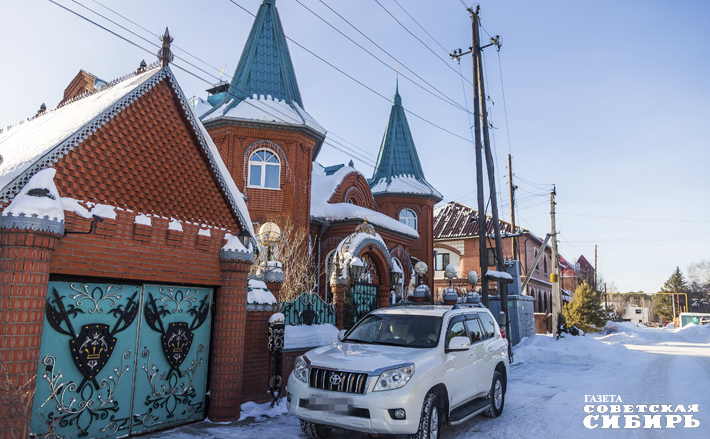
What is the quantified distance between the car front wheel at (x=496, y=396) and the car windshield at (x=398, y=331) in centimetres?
179

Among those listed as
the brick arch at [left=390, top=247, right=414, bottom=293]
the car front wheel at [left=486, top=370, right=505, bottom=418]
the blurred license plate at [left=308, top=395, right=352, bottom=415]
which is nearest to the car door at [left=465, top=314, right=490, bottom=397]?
the car front wheel at [left=486, top=370, right=505, bottom=418]

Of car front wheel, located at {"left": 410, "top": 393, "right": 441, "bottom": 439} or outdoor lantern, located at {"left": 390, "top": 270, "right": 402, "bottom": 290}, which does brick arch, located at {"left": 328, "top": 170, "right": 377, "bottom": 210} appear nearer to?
outdoor lantern, located at {"left": 390, "top": 270, "right": 402, "bottom": 290}

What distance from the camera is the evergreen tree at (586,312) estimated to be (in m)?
30.6

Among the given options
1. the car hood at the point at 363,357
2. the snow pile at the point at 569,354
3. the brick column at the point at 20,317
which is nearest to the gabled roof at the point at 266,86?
the snow pile at the point at 569,354

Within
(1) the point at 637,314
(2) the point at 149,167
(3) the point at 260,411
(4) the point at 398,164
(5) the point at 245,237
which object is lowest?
(1) the point at 637,314

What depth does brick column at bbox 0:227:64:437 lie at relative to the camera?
14.5 feet

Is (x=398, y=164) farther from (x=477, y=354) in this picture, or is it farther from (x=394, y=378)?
(x=394, y=378)

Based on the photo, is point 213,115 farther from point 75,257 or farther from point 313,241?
point 75,257

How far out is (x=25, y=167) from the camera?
4855 mm

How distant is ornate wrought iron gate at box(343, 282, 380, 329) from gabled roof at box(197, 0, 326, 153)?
8307 mm

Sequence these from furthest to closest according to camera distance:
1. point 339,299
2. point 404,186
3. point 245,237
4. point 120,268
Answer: point 404,186 → point 339,299 → point 245,237 → point 120,268

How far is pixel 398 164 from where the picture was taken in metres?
28.2

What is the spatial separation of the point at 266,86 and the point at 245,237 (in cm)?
1265

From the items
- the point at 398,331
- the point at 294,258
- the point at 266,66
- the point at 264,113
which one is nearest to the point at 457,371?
the point at 398,331
